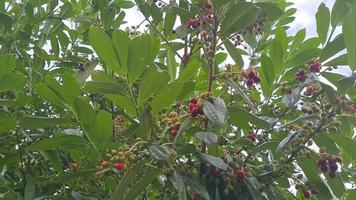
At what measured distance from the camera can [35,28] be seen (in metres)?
2.69

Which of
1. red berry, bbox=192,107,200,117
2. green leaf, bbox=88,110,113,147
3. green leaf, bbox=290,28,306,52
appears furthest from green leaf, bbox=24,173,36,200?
green leaf, bbox=290,28,306,52

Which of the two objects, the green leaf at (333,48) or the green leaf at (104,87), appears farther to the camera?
→ the green leaf at (333,48)

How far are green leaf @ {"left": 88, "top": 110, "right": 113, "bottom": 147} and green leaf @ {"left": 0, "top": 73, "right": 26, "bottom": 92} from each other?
0.34 meters

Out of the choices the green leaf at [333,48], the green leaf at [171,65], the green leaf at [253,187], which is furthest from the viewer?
the green leaf at [171,65]

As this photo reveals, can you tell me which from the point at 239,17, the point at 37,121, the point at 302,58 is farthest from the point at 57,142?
the point at 302,58

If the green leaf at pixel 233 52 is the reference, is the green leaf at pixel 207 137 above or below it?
below

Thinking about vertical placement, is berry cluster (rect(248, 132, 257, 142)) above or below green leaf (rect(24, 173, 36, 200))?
above

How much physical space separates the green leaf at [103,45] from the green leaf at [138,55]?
0.04 metres

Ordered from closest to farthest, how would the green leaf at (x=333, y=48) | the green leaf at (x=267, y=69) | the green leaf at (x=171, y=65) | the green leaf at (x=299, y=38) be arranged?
1. the green leaf at (x=333, y=48)
2. the green leaf at (x=267, y=69)
3. the green leaf at (x=171, y=65)
4. the green leaf at (x=299, y=38)

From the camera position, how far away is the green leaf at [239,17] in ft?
5.82

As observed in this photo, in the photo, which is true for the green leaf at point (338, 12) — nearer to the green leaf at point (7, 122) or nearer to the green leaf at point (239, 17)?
the green leaf at point (239, 17)

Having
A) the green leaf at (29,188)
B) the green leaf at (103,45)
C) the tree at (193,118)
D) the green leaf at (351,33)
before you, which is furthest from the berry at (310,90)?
the green leaf at (29,188)

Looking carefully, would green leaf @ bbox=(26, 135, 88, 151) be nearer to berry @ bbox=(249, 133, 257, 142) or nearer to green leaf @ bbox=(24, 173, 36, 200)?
green leaf @ bbox=(24, 173, 36, 200)

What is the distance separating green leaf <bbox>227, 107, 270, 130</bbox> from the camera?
5.33 ft
